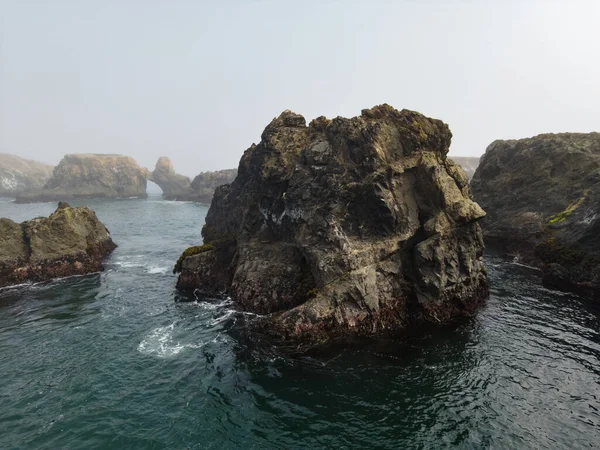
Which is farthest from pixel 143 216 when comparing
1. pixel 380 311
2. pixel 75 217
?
pixel 380 311

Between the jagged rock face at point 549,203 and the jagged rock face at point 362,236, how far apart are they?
1367 cm

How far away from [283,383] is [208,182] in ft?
517

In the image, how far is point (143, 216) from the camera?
11194cm

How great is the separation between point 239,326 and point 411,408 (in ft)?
57.1

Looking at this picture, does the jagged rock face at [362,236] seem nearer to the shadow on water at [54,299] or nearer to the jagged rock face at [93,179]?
the shadow on water at [54,299]

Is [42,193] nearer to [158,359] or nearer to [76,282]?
[76,282]

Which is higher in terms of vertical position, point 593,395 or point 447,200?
point 447,200

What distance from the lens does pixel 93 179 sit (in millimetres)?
169375

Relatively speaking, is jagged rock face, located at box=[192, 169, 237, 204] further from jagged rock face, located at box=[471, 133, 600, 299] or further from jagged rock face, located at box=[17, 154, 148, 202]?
jagged rock face, located at box=[471, 133, 600, 299]

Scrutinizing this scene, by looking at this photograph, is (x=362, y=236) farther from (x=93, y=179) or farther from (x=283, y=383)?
(x=93, y=179)

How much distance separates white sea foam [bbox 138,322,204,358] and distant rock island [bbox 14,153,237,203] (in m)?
135

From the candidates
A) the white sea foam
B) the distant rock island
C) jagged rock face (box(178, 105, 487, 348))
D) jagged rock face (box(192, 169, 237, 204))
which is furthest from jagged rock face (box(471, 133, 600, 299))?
the distant rock island

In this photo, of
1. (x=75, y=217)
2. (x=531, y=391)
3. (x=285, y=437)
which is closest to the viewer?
(x=285, y=437)

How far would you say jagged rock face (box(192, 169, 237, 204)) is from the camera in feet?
549
